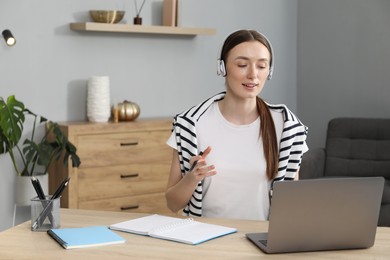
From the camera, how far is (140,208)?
5203 millimetres

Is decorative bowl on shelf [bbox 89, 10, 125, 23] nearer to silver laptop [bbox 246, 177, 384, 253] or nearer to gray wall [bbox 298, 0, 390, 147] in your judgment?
gray wall [bbox 298, 0, 390, 147]

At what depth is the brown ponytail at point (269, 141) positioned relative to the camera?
2.78m

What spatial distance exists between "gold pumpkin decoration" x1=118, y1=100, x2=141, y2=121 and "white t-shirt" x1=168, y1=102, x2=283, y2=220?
7.77ft

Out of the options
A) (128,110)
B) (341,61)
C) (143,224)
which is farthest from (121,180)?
(143,224)

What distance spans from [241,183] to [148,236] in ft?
1.97

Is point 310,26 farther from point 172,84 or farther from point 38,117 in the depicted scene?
point 38,117

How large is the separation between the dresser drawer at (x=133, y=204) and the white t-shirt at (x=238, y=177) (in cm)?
224

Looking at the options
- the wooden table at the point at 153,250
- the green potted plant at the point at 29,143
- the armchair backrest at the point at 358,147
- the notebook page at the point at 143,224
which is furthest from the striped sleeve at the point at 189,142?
the armchair backrest at the point at 358,147

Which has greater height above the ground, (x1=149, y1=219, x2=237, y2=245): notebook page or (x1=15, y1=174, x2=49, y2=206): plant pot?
(x1=149, y1=219, x2=237, y2=245): notebook page

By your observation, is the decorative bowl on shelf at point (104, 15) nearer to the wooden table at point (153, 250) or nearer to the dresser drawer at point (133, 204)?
the dresser drawer at point (133, 204)

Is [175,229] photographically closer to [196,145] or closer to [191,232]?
[191,232]

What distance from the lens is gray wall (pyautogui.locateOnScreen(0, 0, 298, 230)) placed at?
4.88m

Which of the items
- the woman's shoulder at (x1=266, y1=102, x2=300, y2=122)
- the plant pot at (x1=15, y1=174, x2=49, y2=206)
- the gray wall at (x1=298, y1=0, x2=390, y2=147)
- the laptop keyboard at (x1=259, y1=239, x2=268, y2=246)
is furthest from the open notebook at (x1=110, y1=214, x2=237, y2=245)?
the gray wall at (x1=298, y1=0, x2=390, y2=147)

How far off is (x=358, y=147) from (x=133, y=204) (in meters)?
1.79
